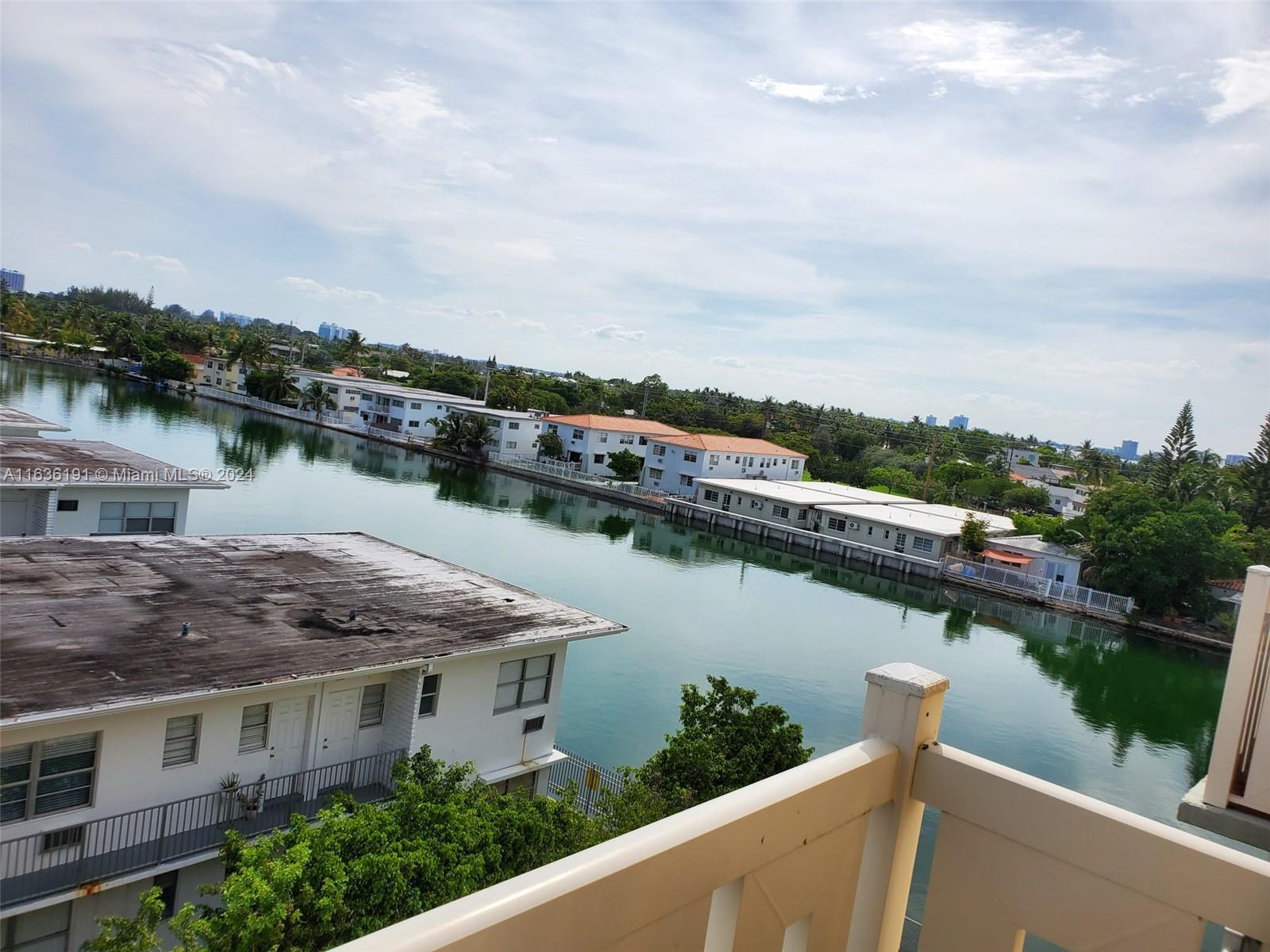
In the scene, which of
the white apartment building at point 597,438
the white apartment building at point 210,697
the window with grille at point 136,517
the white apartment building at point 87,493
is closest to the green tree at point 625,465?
the white apartment building at point 597,438

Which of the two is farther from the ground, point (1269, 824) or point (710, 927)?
point (710, 927)

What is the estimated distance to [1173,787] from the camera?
51.3 ft

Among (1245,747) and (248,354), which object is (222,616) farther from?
(248,354)

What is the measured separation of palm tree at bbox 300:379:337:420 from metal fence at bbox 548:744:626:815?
161ft

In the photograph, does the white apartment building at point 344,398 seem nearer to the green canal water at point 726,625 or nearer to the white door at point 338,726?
the green canal water at point 726,625

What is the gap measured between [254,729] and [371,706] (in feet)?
4.15

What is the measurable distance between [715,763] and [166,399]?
54390 mm

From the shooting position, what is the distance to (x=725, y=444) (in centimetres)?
4609

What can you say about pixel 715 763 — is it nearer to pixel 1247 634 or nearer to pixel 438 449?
pixel 1247 634

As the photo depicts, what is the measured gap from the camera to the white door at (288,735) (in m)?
8.13

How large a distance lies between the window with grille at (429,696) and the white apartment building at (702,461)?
115 feet

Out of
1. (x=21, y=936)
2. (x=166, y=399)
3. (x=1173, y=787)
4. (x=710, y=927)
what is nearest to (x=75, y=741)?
(x=21, y=936)

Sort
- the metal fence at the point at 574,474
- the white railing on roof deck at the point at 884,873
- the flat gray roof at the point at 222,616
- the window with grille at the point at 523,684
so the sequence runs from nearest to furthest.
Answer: the white railing on roof deck at the point at 884,873, the flat gray roof at the point at 222,616, the window with grille at the point at 523,684, the metal fence at the point at 574,474

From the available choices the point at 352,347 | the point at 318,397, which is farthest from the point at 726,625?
the point at 352,347
